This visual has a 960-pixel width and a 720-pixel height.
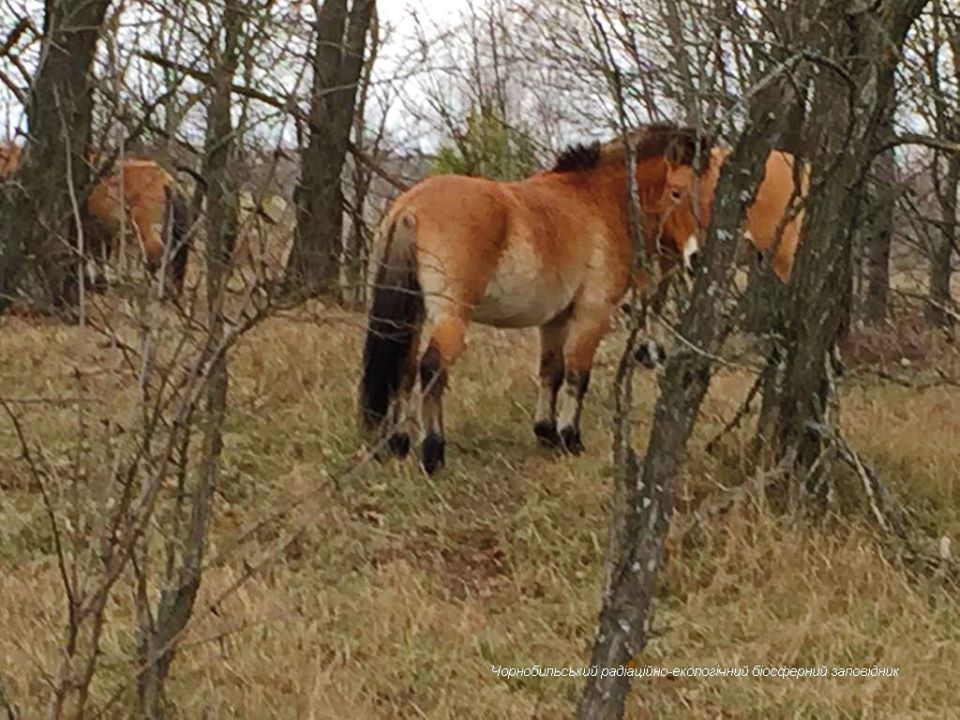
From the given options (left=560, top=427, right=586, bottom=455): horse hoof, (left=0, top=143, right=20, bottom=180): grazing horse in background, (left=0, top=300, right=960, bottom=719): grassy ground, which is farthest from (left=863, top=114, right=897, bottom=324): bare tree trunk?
(left=0, top=143, right=20, bottom=180): grazing horse in background

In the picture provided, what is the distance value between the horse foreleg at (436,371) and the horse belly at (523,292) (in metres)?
0.32

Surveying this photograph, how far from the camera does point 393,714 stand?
174 inches

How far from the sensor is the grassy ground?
454 cm

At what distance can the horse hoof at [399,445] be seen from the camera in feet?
24.0

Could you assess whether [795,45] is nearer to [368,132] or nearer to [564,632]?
[564,632]

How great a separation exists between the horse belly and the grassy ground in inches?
28.8

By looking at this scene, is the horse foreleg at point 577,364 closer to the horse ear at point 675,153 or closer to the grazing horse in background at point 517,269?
the grazing horse in background at point 517,269

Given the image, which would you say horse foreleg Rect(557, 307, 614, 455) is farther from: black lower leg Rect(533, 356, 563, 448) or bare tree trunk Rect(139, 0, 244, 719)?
bare tree trunk Rect(139, 0, 244, 719)

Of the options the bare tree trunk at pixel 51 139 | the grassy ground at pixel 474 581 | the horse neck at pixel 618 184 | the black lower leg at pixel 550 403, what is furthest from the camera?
the horse neck at pixel 618 184

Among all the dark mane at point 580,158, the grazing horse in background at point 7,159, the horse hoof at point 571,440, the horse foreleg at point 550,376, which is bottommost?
the horse hoof at point 571,440

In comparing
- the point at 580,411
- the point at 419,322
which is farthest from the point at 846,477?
the point at 419,322

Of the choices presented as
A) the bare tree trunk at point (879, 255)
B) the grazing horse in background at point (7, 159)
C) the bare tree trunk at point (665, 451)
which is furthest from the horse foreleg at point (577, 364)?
the bare tree trunk at point (879, 255)

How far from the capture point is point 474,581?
5867 mm

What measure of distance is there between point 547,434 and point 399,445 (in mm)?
904
